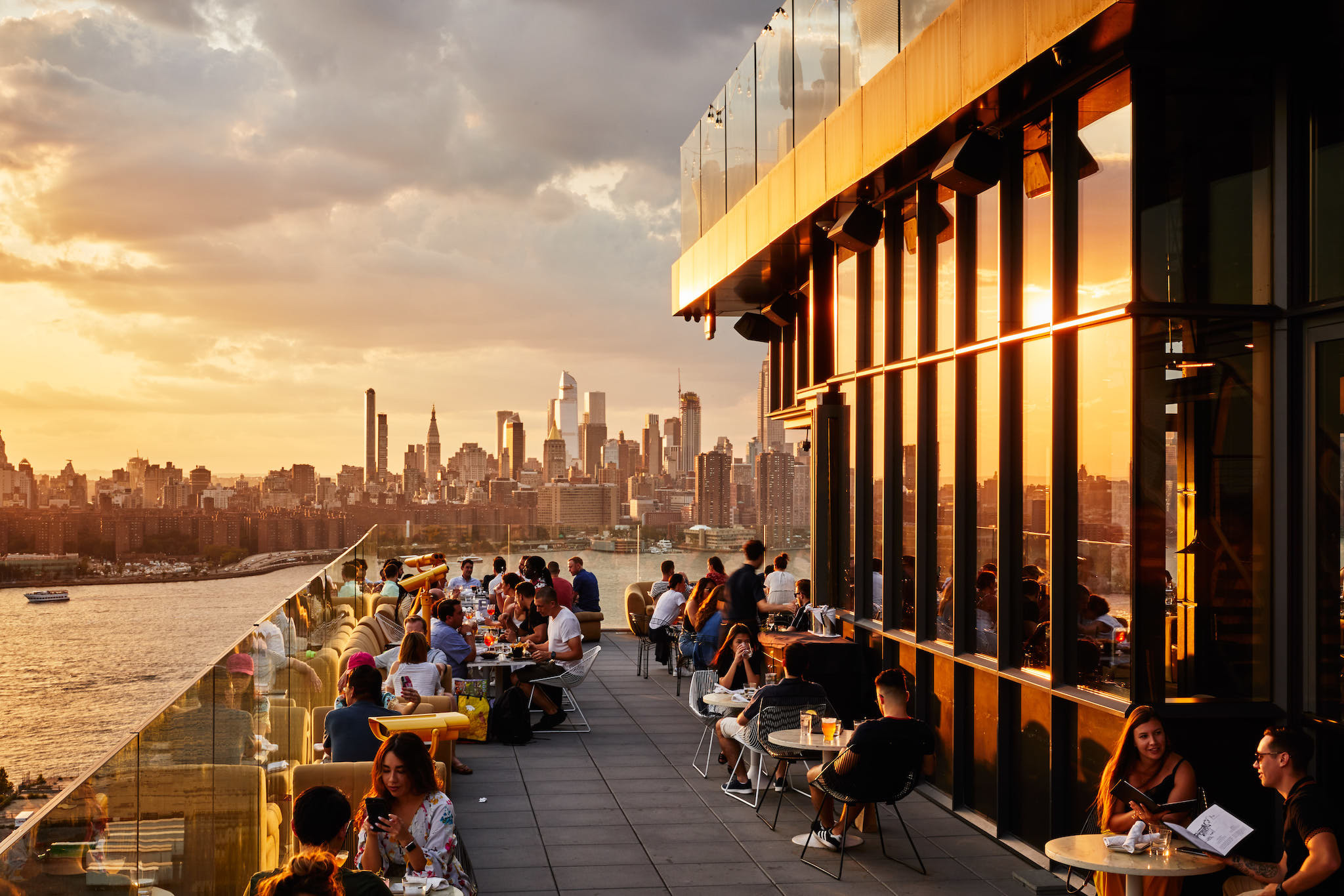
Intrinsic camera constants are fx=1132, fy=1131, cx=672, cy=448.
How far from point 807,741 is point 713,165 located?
29.3 feet

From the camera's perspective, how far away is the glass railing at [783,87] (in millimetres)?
8570

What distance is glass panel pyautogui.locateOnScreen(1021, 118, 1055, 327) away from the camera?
22.5 feet

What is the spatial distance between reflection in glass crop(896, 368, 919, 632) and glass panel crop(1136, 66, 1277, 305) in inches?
117

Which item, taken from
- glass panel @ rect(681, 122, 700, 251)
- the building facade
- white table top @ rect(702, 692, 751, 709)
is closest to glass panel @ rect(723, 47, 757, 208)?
glass panel @ rect(681, 122, 700, 251)

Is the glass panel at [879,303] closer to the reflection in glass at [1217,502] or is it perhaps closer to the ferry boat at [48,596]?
the reflection in glass at [1217,502]

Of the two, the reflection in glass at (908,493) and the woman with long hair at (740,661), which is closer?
the reflection in glass at (908,493)

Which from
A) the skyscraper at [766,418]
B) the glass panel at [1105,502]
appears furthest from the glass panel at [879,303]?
the skyscraper at [766,418]

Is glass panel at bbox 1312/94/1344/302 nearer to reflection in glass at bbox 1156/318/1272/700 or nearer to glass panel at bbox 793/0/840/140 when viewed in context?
reflection in glass at bbox 1156/318/1272/700

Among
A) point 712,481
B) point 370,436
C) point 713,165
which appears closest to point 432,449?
point 370,436

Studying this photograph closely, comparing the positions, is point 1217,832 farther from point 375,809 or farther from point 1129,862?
point 375,809

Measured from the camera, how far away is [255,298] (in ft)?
462

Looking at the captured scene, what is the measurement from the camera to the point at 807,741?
7.14 metres

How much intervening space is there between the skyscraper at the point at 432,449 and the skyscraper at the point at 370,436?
19.4ft

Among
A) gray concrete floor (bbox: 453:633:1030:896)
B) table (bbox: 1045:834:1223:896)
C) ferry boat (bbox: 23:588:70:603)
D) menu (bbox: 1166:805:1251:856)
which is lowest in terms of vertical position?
ferry boat (bbox: 23:588:70:603)
